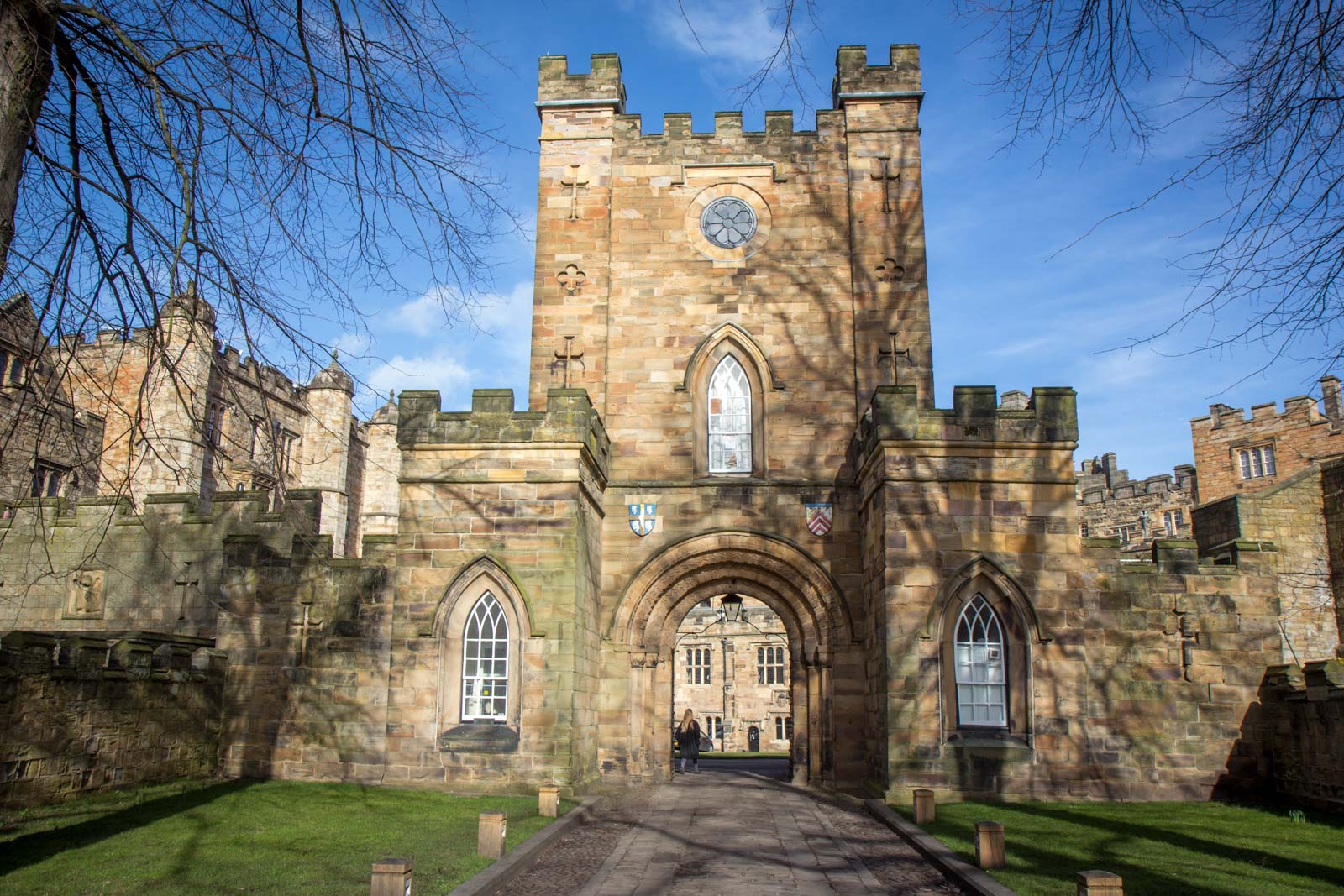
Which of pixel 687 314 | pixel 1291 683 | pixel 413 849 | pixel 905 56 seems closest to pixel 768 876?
pixel 413 849

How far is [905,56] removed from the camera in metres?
18.4

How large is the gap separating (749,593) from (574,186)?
7.90 m

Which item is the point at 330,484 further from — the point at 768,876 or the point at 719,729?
the point at 768,876

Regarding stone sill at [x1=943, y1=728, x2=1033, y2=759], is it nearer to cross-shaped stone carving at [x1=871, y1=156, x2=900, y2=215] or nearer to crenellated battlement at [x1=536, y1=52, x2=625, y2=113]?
cross-shaped stone carving at [x1=871, y1=156, x2=900, y2=215]

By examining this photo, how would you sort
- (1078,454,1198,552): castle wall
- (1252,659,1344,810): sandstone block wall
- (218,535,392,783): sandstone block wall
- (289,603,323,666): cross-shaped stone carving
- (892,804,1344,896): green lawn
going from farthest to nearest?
(1078,454,1198,552): castle wall
(289,603,323,666): cross-shaped stone carving
(218,535,392,783): sandstone block wall
(1252,659,1344,810): sandstone block wall
(892,804,1344,896): green lawn

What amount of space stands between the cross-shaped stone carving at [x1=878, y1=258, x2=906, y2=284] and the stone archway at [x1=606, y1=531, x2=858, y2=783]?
4.97 meters

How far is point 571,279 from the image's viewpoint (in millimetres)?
17828

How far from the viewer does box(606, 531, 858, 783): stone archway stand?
16.1 metres

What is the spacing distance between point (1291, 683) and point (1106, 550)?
9.71 ft

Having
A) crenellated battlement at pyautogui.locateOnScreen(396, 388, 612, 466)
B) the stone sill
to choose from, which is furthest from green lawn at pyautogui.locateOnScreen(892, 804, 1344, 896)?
crenellated battlement at pyautogui.locateOnScreen(396, 388, 612, 466)

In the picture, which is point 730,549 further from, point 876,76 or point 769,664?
point 769,664

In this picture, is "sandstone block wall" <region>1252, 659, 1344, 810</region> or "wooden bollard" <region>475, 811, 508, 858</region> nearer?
"wooden bollard" <region>475, 811, 508, 858</region>

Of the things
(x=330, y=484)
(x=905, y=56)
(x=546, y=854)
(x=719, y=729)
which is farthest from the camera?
(x=719, y=729)

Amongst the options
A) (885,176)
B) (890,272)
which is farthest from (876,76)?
(890,272)
